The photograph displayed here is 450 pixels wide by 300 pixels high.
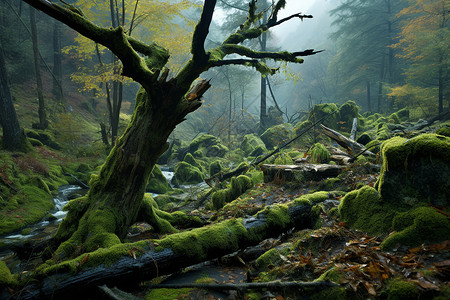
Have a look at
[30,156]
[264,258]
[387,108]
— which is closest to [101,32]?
[264,258]

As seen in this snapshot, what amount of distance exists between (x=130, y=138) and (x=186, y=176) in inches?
377

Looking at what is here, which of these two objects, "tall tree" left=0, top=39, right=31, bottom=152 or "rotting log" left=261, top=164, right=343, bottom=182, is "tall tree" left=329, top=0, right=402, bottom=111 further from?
"tall tree" left=0, top=39, right=31, bottom=152

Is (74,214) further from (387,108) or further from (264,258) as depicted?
(387,108)

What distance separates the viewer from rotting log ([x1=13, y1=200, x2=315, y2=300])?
7.96 feet

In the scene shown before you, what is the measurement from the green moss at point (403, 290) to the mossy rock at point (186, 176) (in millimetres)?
12000

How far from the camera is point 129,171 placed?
4188 mm

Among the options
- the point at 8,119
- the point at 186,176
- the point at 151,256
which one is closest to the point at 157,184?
the point at 186,176

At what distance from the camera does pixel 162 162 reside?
60.8 ft

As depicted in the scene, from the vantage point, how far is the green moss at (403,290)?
68.3 inches

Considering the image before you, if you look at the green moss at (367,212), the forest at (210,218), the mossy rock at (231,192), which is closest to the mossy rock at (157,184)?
the forest at (210,218)

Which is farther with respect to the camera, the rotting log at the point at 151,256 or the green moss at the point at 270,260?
the green moss at the point at 270,260

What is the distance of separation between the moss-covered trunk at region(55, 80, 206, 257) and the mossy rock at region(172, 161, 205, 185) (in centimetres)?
903

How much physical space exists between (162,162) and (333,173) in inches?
564

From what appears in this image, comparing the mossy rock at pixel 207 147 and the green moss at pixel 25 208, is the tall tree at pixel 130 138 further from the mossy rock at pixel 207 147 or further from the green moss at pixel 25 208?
the mossy rock at pixel 207 147
